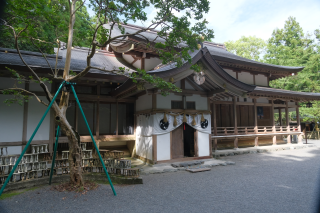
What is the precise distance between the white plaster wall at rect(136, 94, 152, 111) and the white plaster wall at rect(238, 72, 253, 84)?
9233 millimetres

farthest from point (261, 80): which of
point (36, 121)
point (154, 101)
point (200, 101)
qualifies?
point (36, 121)

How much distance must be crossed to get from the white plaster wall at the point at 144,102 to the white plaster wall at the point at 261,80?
1114 centimetres

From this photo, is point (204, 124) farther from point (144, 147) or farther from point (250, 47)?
point (250, 47)

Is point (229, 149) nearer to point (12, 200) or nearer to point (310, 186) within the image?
point (310, 186)

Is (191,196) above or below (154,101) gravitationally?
below

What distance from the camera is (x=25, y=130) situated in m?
7.98

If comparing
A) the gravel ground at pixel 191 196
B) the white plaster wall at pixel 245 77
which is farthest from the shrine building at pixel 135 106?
the gravel ground at pixel 191 196

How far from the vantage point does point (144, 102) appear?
996cm

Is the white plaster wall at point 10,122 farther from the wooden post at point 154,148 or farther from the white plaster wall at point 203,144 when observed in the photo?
the white plaster wall at point 203,144

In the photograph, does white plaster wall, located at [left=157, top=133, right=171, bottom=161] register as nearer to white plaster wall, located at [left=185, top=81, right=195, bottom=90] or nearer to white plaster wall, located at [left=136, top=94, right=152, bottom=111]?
white plaster wall, located at [left=136, top=94, right=152, bottom=111]

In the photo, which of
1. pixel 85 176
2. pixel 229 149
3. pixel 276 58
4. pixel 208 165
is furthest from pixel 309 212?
pixel 276 58

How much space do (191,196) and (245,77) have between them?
42.7 ft

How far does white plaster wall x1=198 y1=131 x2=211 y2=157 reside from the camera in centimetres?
1009

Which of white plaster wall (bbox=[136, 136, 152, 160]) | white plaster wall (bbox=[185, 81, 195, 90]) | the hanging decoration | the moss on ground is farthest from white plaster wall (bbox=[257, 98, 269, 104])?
the moss on ground
